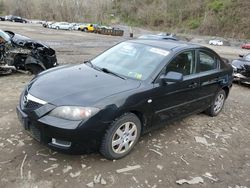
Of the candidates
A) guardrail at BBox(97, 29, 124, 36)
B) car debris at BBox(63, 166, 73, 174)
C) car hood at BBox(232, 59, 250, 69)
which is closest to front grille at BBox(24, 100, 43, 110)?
car debris at BBox(63, 166, 73, 174)

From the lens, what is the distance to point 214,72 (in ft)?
17.4

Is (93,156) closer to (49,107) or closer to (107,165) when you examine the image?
(107,165)

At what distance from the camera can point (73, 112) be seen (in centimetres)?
326

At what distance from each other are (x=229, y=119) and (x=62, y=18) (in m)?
75.2

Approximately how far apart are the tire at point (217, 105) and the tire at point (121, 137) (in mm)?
2387

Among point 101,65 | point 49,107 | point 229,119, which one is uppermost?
point 101,65

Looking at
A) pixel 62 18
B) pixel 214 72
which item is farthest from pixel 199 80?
pixel 62 18

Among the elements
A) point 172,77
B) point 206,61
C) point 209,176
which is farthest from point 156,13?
point 209,176

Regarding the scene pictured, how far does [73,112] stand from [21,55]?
549 cm

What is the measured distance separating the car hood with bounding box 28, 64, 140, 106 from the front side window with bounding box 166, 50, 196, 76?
752mm

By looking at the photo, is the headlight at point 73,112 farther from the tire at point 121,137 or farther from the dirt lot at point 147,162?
the dirt lot at point 147,162

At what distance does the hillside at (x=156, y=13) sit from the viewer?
55.5m

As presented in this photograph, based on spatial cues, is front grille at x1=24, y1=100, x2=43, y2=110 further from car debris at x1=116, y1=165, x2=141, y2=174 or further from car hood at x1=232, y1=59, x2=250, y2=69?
car hood at x1=232, y1=59, x2=250, y2=69

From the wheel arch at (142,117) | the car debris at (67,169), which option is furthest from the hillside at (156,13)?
the car debris at (67,169)
